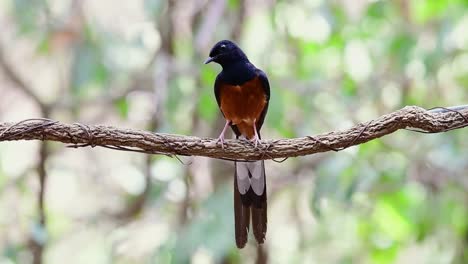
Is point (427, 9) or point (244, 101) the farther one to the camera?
point (427, 9)

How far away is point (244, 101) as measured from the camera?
347 centimetres

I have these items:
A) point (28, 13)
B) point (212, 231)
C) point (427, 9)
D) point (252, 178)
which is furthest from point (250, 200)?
point (427, 9)

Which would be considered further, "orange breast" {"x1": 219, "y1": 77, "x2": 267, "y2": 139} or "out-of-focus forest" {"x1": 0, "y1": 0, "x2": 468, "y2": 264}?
"out-of-focus forest" {"x1": 0, "y1": 0, "x2": 468, "y2": 264}

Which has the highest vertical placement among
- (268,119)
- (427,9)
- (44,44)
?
(427,9)

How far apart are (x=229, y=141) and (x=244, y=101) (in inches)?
30.8

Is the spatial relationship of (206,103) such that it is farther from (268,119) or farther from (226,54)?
(226,54)

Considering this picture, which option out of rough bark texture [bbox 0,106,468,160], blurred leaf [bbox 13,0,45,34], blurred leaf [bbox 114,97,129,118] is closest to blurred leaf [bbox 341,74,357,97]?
blurred leaf [bbox 114,97,129,118]

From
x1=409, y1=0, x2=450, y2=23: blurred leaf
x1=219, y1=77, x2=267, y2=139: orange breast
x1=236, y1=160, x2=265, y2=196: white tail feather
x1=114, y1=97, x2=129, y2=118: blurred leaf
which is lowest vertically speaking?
x1=236, y1=160, x2=265, y2=196: white tail feather

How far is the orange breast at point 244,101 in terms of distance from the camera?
3.46 m

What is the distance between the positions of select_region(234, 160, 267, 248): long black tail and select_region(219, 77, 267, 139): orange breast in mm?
221

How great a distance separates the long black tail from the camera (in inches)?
128

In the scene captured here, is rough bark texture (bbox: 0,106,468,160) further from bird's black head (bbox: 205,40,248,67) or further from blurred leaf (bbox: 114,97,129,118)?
blurred leaf (bbox: 114,97,129,118)

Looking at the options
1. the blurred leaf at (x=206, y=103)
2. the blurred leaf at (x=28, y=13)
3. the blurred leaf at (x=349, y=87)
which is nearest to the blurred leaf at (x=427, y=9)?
the blurred leaf at (x=349, y=87)

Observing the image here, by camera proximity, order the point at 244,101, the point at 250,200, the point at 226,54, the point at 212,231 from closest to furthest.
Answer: the point at 250,200, the point at 244,101, the point at 226,54, the point at 212,231
